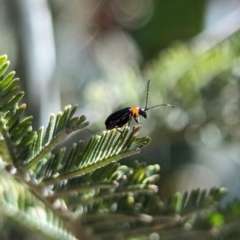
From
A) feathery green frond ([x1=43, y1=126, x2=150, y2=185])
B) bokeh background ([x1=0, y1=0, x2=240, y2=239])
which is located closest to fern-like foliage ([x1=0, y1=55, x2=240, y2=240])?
feathery green frond ([x1=43, y1=126, x2=150, y2=185])

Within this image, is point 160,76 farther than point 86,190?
Yes

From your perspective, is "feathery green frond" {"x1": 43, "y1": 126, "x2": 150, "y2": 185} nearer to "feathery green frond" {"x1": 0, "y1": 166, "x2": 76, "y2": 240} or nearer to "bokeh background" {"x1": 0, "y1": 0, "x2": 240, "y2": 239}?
"feathery green frond" {"x1": 0, "y1": 166, "x2": 76, "y2": 240}

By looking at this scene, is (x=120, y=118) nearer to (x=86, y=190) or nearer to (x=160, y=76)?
(x=86, y=190)

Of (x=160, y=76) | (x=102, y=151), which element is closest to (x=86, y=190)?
(x=102, y=151)

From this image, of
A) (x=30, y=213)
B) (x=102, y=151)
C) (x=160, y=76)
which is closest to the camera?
(x=102, y=151)

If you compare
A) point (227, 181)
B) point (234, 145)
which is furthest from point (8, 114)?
point (227, 181)

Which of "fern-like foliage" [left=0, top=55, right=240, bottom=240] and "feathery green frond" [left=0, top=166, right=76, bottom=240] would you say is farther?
Answer: "feathery green frond" [left=0, top=166, right=76, bottom=240]

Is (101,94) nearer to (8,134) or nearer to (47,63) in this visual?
→ (47,63)

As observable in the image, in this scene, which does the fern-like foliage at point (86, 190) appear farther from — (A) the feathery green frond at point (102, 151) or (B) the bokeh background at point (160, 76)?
(B) the bokeh background at point (160, 76)
